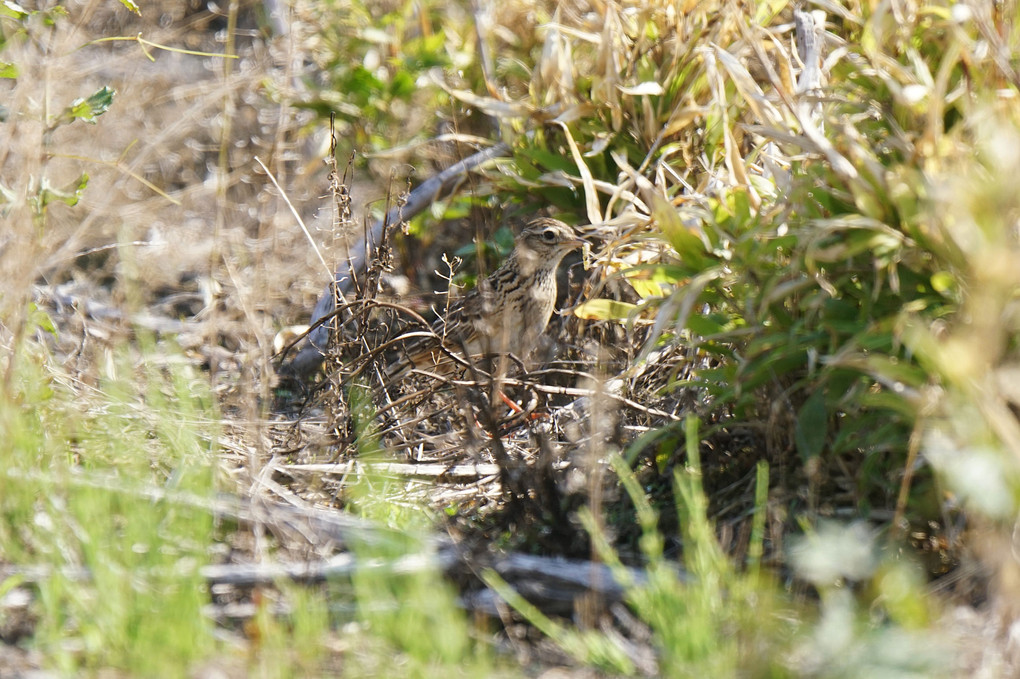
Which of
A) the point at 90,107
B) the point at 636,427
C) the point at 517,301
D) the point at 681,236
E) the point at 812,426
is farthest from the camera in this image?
the point at 517,301

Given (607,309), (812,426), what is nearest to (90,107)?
(607,309)

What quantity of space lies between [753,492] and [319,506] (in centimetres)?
171

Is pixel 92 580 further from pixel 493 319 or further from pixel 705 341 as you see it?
pixel 493 319

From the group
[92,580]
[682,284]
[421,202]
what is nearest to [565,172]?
[421,202]

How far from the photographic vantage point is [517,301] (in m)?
5.84

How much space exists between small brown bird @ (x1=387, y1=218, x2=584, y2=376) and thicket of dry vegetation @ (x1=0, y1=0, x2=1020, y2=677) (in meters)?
0.18

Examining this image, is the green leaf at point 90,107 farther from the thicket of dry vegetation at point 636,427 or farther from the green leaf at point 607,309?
the green leaf at point 607,309

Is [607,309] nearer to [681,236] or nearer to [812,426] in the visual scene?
[681,236]

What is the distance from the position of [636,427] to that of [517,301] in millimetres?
1713

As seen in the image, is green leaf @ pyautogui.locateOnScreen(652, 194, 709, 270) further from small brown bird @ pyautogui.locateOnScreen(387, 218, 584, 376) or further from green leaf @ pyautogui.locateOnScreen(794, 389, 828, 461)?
small brown bird @ pyautogui.locateOnScreen(387, 218, 584, 376)

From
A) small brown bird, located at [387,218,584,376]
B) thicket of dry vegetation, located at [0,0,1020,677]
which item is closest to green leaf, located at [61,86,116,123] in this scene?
thicket of dry vegetation, located at [0,0,1020,677]

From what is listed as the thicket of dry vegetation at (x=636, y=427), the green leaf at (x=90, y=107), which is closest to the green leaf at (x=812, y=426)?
the thicket of dry vegetation at (x=636, y=427)

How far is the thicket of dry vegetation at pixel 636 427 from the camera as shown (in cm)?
271

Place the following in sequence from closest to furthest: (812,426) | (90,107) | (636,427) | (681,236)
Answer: (812,426) < (681,236) < (636,427) < (90,107)
